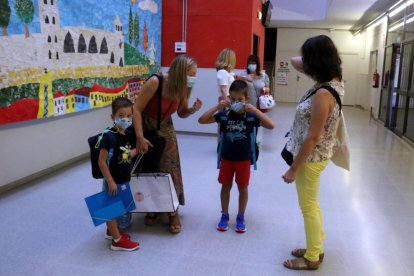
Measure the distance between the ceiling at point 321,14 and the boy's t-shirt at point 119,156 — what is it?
8077 mm

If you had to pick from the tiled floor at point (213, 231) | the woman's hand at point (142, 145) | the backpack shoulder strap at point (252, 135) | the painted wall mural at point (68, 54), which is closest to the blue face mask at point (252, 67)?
the tiled floor at point (213, 231)

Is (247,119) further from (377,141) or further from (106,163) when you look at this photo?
(377,141)

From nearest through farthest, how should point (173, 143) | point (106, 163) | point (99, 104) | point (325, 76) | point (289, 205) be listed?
point (325, 76) → point (106, 163) → point (173, 143) → point (289, 205) → point (99, 104)

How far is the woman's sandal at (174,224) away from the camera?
291cm

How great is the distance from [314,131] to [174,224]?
52.6 inches

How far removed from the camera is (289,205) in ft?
11.7

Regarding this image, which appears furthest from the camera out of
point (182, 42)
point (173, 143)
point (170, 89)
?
point (182, 42)

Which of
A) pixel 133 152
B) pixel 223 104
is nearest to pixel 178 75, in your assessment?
pixel 223 104

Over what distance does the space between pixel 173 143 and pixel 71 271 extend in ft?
3.68

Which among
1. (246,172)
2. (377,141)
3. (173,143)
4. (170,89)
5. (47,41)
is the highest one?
(47,41)

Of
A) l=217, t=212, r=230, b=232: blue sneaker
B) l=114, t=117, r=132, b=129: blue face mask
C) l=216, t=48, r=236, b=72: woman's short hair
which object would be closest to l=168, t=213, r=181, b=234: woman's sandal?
l=217, t=212, r=230, b=232: blue sneaker

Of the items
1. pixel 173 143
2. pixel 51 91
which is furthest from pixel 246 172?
pixel 51 91

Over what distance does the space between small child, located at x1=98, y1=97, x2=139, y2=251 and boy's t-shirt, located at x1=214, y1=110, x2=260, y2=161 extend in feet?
2.26

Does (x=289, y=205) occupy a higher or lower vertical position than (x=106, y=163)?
lower
